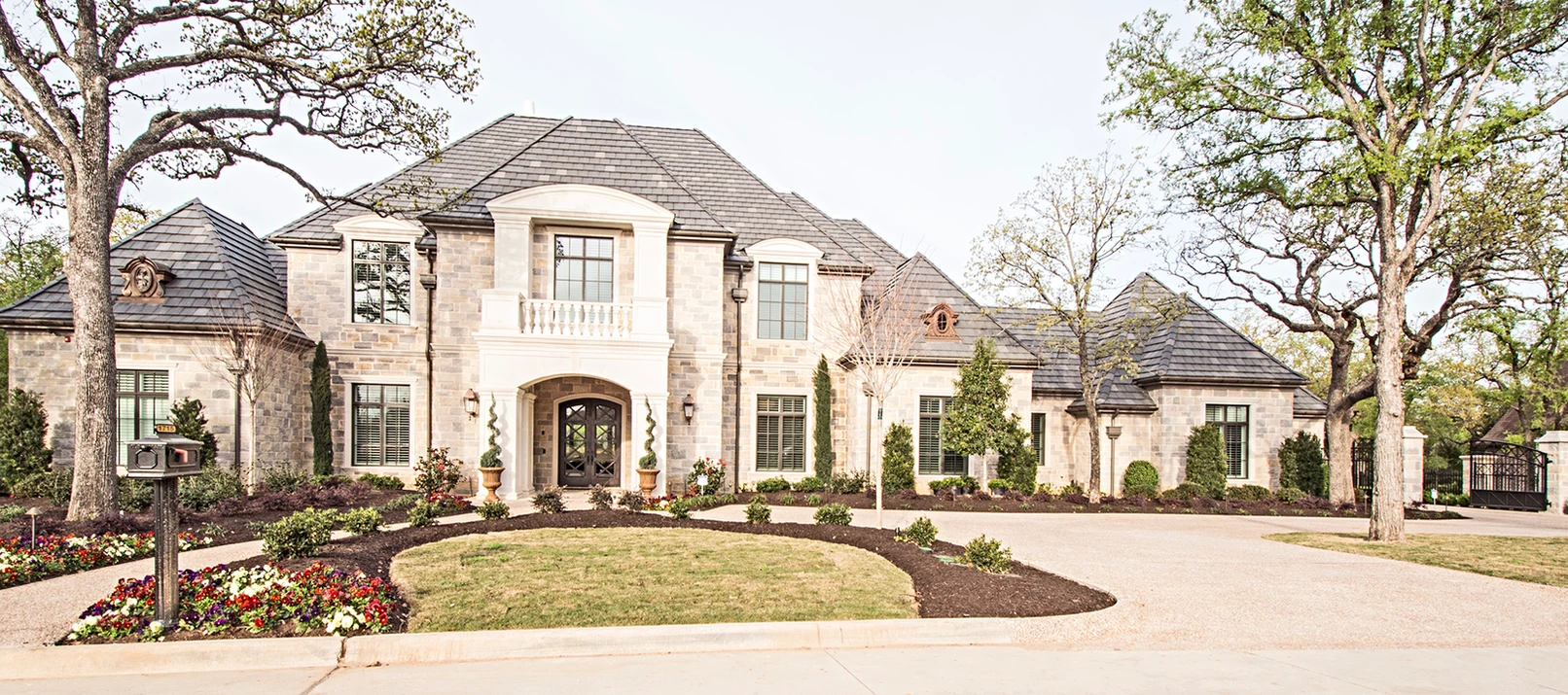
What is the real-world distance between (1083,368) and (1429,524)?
7512 mm

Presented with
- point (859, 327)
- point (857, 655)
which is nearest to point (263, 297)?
Result: point (859, 327)

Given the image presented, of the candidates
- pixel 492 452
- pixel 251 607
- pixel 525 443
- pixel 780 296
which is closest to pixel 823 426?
pixel 780 296

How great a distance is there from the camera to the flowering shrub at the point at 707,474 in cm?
1710

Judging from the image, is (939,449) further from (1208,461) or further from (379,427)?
(379,427)

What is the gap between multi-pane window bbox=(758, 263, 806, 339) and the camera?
19609 millimetres

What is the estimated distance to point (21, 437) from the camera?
15.3 meters

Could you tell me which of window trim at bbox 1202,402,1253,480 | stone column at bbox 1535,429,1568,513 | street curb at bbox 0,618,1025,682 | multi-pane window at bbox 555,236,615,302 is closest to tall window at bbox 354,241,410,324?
multi-pane window at bbox 555,236,615,302

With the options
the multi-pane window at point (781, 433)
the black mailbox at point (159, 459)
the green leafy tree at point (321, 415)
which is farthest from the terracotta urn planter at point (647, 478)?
the black mailbox at point (159, 459)

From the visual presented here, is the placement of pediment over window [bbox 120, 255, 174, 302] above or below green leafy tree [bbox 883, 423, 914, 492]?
above

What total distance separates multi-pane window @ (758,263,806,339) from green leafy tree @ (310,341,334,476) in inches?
374

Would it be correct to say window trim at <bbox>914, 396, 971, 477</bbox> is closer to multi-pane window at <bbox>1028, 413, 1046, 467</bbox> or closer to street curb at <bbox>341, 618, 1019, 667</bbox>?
multi-pane window at <bbox>1028, 413, 1046, 467</bbox>

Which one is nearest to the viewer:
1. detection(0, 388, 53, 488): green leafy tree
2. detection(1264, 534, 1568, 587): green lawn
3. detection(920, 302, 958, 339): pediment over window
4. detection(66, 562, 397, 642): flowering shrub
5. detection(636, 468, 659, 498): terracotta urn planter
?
detection(66, 562, 397, 642): flowering shrub

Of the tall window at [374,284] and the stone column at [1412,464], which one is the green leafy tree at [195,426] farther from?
the stone column at [1412,464]

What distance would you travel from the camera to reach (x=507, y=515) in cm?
1259
